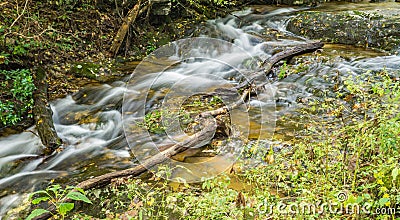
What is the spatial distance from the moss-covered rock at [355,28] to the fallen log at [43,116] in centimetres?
669

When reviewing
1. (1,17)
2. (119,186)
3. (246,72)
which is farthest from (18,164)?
(246,72)

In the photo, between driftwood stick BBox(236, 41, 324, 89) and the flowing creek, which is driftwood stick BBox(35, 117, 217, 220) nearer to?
the flowing creek

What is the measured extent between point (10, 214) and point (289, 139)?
3540mm

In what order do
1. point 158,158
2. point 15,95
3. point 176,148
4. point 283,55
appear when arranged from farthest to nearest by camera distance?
point 283,55
point 15,95
point 176,148
point 158,158

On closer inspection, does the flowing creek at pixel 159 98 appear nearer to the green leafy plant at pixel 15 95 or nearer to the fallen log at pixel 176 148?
the fallen log at pixel 176 148

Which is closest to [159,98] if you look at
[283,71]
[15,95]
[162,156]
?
[162,156]

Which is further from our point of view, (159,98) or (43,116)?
(159,98)

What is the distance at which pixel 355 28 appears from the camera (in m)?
7.95

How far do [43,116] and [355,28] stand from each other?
748cm

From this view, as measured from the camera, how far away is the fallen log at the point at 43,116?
4766 mm

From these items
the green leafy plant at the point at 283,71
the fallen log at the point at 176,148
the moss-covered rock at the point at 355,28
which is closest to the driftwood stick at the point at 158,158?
the fallen log at the point at 176,148

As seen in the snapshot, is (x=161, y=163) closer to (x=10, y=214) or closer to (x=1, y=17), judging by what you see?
(x=10, y=214)

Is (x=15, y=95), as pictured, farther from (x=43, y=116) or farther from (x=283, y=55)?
(x=283, y=55)

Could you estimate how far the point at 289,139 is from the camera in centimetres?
431
